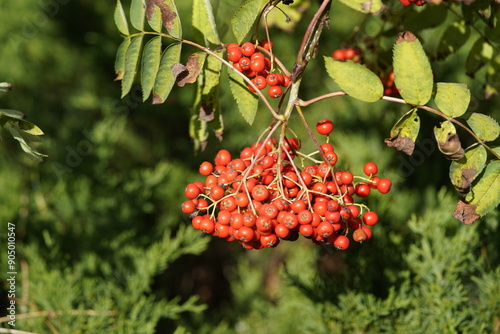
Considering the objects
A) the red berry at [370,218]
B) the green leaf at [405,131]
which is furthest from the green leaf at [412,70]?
the red berry at [370,218]

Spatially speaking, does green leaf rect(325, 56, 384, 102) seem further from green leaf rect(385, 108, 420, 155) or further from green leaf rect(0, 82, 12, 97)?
green leaf rect(0, 82, 12, 97)

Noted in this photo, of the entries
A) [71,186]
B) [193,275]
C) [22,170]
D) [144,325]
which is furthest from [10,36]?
[144,325]

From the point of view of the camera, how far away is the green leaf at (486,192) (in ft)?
3.39

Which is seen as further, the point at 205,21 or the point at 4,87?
the point at 205,21

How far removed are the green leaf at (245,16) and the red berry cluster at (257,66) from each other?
0.05 metres

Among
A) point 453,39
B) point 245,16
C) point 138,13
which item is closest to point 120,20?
point 138,13

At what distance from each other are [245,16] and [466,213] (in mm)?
607

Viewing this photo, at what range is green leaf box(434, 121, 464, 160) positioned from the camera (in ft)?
3.18

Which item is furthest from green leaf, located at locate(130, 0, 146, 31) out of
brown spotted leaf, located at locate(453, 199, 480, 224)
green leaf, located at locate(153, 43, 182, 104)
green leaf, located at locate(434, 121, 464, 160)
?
brown spotted leaf, located at locate(453, 199, 480, 224)

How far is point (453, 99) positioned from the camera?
1031 mm

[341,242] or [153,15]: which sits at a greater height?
[153,15]

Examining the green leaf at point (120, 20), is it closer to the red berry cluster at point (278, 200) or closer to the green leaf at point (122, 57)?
the green leaf at point (122, 57)

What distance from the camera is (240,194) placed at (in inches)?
40.8

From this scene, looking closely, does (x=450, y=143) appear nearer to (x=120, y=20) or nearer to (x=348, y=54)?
(x=348, y=54)
